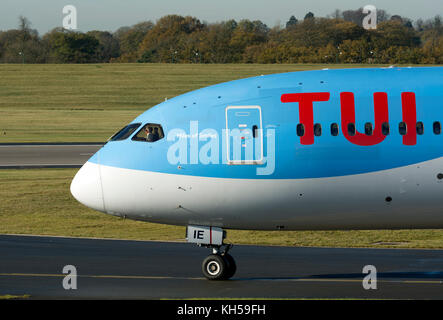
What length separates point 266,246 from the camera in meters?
25.2

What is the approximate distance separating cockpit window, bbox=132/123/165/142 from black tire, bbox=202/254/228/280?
122 inches

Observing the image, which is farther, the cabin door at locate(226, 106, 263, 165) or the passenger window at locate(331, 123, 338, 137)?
the cabin door at locate(226, 106, 263, 165)

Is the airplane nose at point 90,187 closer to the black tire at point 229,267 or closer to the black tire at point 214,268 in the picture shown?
the black tire at point 214,268

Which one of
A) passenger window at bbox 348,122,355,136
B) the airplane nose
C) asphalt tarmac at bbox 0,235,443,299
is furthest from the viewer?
the airplane nose

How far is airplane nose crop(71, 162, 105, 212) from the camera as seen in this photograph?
1878 centimetres

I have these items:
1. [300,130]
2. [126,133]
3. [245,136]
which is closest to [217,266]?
[245,136]

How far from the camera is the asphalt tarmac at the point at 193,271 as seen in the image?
60.4ft

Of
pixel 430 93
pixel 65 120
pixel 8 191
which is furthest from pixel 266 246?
pixel 65 120

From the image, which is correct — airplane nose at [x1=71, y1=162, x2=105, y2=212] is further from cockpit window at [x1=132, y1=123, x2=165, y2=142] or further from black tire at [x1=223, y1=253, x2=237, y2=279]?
black tire at [x1=223, y1=253, x2=237, y2=279]

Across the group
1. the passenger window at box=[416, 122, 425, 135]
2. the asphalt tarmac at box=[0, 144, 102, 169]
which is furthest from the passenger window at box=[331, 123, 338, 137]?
the asphalt tarmac at box=[0, 144, 102, 169]

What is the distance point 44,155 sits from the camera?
52281 mm

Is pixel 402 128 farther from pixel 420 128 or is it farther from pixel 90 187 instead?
pixel 90 187
